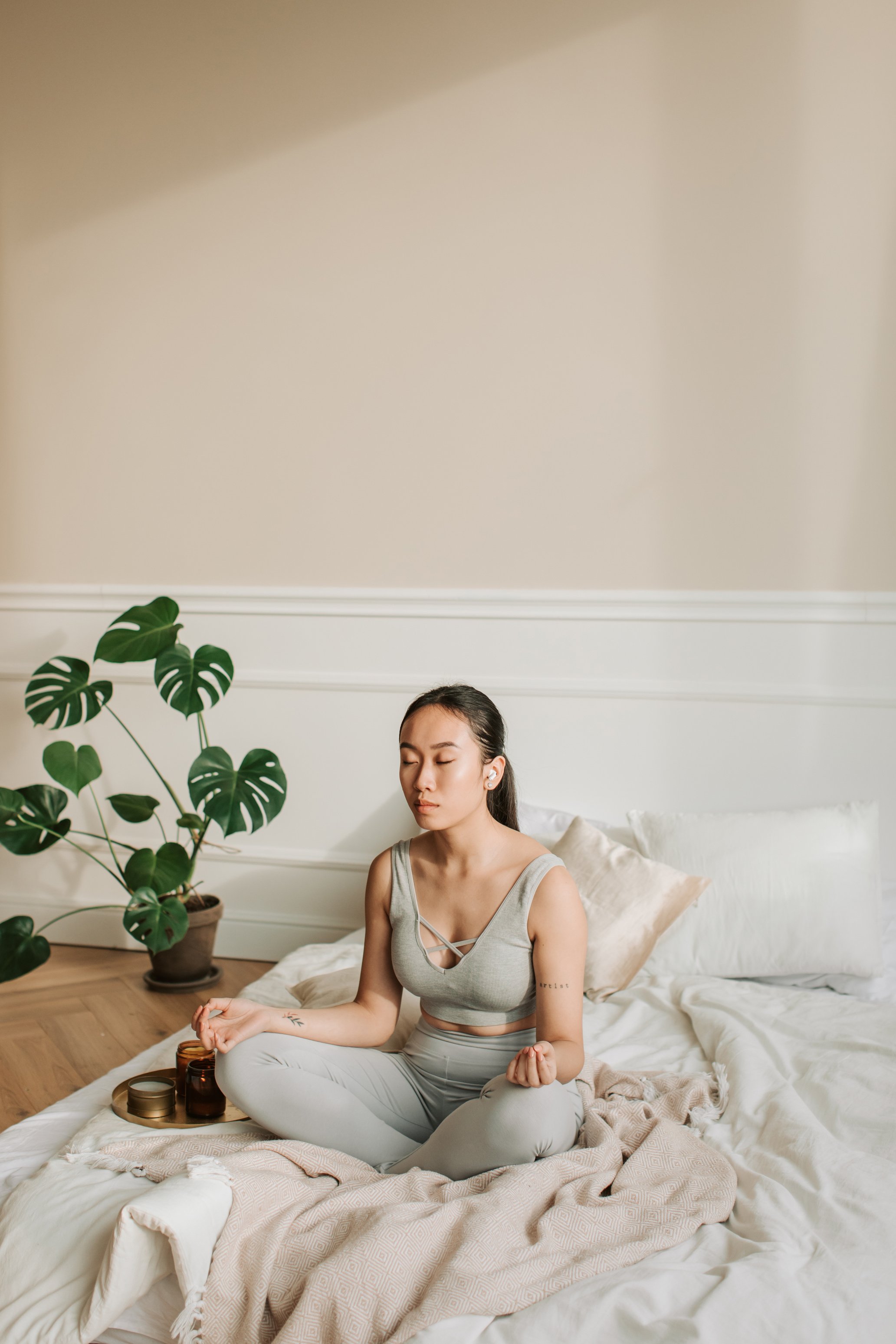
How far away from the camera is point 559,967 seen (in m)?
1.43

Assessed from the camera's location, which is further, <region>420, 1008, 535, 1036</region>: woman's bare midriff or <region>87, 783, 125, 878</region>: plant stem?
<region>87, 783, 125, 878</region>: plant stem

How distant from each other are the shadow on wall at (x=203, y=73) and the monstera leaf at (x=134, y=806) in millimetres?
1816

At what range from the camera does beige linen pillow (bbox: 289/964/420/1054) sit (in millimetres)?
1685

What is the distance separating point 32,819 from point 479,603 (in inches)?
55.0

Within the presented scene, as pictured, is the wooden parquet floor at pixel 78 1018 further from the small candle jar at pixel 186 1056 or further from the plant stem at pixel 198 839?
the small candle jar at pixel 186 1056

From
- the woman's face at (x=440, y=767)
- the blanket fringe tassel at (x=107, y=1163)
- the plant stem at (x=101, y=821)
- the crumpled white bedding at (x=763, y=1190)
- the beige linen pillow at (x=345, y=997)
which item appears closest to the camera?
the crumpled white bedding at (x=763, y=1190)

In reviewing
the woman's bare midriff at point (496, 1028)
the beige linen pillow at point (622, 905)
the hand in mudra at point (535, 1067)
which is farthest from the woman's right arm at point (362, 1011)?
the beige linen pillow at point (622, 905)

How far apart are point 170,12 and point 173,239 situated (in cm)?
67

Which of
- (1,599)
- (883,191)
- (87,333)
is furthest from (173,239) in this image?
(883,191)

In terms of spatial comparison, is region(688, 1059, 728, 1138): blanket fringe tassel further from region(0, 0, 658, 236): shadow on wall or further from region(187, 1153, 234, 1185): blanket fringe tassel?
region(0, 0, 658, 236): shadow on wall

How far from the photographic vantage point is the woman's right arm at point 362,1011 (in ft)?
4.62

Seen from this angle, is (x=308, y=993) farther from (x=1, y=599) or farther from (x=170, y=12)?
(x=170, y=12)

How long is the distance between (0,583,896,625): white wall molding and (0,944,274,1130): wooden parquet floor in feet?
3.61

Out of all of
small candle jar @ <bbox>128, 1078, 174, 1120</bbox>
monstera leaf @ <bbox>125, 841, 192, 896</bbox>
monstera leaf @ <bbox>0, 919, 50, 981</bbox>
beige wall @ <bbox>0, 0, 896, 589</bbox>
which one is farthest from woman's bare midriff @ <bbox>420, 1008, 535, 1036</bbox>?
monstera leaf @ <bbox>0, 919, 50, 981</bbox>
